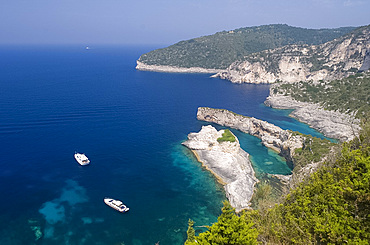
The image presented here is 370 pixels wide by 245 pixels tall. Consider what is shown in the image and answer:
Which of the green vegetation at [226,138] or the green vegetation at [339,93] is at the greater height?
the green vegetation at [339,93]

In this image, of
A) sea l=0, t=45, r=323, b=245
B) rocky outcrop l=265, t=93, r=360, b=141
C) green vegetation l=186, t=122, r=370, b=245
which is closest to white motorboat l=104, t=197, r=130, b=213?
sea l=0, t=45, r=323, b=245

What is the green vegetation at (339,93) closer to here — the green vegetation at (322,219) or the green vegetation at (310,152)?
the green vegetation at (310,152)

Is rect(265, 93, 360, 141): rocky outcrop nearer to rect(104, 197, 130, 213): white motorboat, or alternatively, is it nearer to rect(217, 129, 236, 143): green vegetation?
rect(217, 129, 236, 143): green vegetation

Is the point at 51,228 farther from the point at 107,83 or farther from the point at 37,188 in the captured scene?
the point at 107,83

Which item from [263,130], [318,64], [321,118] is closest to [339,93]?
[321,118]

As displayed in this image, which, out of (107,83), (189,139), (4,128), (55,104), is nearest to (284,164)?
(189,139)

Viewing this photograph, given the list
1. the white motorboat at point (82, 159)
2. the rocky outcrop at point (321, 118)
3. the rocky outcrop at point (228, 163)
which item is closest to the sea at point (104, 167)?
the white motorboat at point (82, 159)
